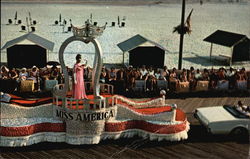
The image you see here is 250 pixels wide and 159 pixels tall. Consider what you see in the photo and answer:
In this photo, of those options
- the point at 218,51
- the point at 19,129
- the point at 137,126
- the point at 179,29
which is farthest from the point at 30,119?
the point at 218,51

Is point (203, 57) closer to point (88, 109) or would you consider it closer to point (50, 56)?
point (50, 56)

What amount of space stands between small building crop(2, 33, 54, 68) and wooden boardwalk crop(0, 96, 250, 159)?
1042 cm

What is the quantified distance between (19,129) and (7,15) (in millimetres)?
37560

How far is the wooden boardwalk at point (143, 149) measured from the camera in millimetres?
10031

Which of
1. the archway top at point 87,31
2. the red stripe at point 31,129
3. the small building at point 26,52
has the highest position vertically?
the archway top at point 87,31

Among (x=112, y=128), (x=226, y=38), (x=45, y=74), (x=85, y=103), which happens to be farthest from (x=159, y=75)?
(x=226, y=38)

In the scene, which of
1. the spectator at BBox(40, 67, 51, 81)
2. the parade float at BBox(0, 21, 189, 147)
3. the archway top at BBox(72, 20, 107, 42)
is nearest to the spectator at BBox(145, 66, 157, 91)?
the spectator at BBox(40, 67, 51, 81)

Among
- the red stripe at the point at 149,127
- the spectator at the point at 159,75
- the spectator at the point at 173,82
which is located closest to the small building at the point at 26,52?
the spectator at the point at 159,75

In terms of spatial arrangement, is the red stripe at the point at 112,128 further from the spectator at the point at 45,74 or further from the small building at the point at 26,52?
the small building at the point at 26,52

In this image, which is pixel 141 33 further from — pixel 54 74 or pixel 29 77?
pixel 29 77

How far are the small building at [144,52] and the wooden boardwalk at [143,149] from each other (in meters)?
9.93

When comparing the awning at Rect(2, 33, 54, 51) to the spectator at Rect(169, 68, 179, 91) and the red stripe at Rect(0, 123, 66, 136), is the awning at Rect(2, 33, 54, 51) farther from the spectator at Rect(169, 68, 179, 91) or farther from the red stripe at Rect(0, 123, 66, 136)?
the red stripe at Rect(0, 123, 66, 136)

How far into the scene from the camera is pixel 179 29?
2089 centimetres

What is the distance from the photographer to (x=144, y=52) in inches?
816
